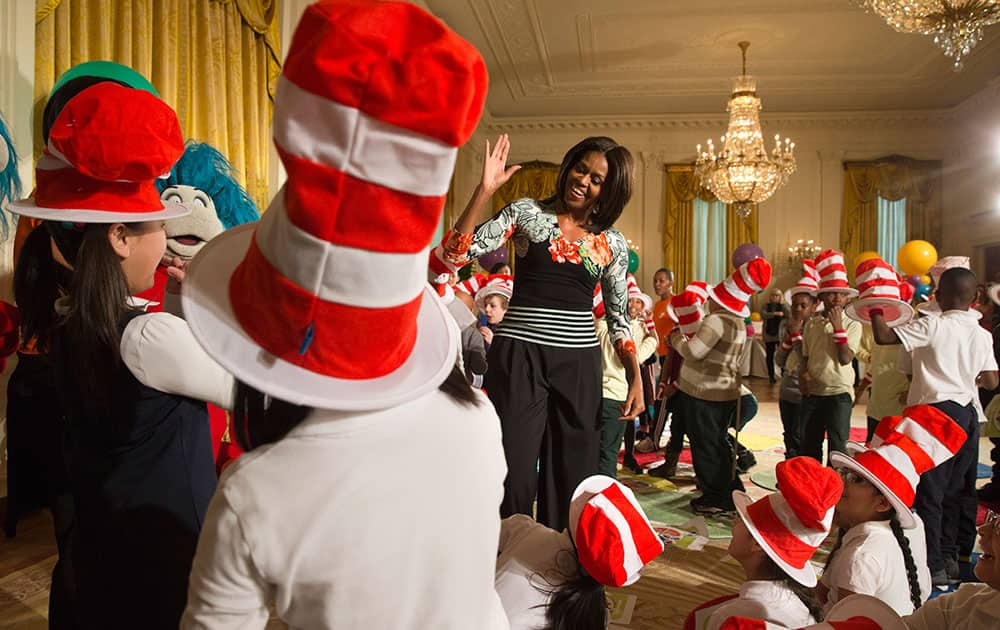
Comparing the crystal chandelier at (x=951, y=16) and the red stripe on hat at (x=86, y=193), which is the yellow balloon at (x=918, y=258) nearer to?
the crystal chandelier at (x=951, y=16)

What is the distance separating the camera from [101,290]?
3.53 ft

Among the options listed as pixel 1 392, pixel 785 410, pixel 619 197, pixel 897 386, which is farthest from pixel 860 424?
pixel 1 392

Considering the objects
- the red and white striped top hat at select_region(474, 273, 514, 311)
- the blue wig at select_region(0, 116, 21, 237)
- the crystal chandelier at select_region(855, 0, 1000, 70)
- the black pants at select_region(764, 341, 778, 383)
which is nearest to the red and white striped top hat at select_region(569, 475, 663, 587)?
the blue wig at select_region(0, 116, 21, 237)

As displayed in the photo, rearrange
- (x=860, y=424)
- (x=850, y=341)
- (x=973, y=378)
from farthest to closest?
(x=860, y=424) → (x=850, y=341) → (x=973, y=378)

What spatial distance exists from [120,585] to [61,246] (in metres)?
0.59

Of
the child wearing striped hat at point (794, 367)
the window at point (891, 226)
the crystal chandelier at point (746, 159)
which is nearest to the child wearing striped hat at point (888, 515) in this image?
the child wearing striped hat at point (794, 367)

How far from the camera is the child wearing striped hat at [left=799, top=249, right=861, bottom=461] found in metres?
3.65

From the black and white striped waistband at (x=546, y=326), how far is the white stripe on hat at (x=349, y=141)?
1.50 m

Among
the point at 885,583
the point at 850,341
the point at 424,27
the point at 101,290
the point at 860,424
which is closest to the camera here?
the point at 424,27

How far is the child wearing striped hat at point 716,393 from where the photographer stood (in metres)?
3.64

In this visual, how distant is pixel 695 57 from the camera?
8.65 m

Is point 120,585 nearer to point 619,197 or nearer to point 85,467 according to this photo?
point 85,467

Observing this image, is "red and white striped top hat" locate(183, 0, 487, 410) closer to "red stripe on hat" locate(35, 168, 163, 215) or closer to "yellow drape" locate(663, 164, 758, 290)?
"red stripe on hat" locate(35, 168, 163, 215)

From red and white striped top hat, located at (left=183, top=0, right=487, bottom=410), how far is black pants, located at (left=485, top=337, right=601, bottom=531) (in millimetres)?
1373
